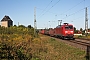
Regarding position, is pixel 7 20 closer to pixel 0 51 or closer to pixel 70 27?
pixel 70 27

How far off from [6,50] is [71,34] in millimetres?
24877

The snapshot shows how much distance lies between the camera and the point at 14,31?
138ft

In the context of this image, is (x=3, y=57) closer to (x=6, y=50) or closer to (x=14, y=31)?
(x=6, y=50)

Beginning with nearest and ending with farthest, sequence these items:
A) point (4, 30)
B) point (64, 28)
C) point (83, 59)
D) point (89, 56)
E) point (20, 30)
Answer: point (89, 56), point (83, 59), point (64, 28), point (4, 30), point (20, 30)

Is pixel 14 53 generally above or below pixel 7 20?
below


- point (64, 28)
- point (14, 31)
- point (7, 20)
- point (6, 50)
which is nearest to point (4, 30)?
point (14, 31)

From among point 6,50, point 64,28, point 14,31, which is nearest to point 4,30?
point 14,31

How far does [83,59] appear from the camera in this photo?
11.1 meters

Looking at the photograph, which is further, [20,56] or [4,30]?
[4,30]

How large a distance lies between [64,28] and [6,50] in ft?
80.5

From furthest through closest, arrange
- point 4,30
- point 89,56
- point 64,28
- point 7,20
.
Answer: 1. point 7,20
2. point 4,30
3. point 64,28
4. point 89,56

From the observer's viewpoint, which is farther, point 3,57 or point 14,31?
point 14,31

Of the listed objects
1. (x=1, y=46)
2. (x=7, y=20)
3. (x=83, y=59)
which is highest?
(x=7, y=20)

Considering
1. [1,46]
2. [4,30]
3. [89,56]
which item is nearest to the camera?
[89,56]
